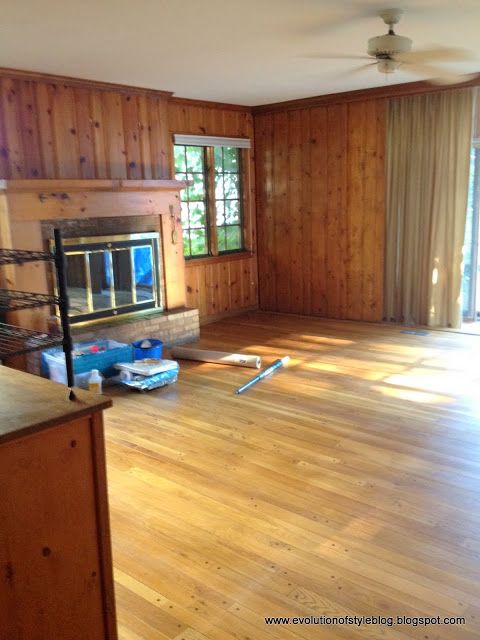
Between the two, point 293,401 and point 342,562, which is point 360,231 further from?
point 342,562

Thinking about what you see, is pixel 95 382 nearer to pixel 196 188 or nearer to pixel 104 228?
pixel 104 228

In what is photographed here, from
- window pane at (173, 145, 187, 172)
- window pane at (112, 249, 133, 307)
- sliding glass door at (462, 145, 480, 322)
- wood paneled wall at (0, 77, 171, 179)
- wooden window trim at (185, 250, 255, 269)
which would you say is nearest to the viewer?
wood paneled wall at (0, 77, 171, 179)

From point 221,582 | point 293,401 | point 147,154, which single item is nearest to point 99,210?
point 147,154

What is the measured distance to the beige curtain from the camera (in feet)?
17.8

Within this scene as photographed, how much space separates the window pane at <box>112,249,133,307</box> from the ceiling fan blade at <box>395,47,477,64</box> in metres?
2.64

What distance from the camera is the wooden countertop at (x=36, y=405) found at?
1.40m

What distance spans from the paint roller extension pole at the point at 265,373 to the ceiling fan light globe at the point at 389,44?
2.31 metres

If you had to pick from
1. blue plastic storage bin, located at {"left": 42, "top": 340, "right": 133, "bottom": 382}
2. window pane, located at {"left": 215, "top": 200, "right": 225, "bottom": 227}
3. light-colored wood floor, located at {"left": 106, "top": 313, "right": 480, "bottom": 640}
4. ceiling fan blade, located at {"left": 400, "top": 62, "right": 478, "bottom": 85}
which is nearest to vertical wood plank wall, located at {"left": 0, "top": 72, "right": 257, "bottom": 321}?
window pane, located at {"left": 215, "top": 200, "right": 225, "bottom": 227}

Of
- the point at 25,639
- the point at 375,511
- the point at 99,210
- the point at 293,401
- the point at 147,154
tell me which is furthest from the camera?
the point at 147,154

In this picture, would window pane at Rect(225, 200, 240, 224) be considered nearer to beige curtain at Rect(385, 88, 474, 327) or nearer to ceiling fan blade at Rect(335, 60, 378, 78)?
beige curtain at Rect(385, 88, 474, 327)

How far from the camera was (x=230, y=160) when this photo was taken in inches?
260

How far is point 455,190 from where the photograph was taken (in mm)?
5469

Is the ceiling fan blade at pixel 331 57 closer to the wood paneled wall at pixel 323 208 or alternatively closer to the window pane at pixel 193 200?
the wood paneled wall at pixel 323 208

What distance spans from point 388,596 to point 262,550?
0.52 metres
